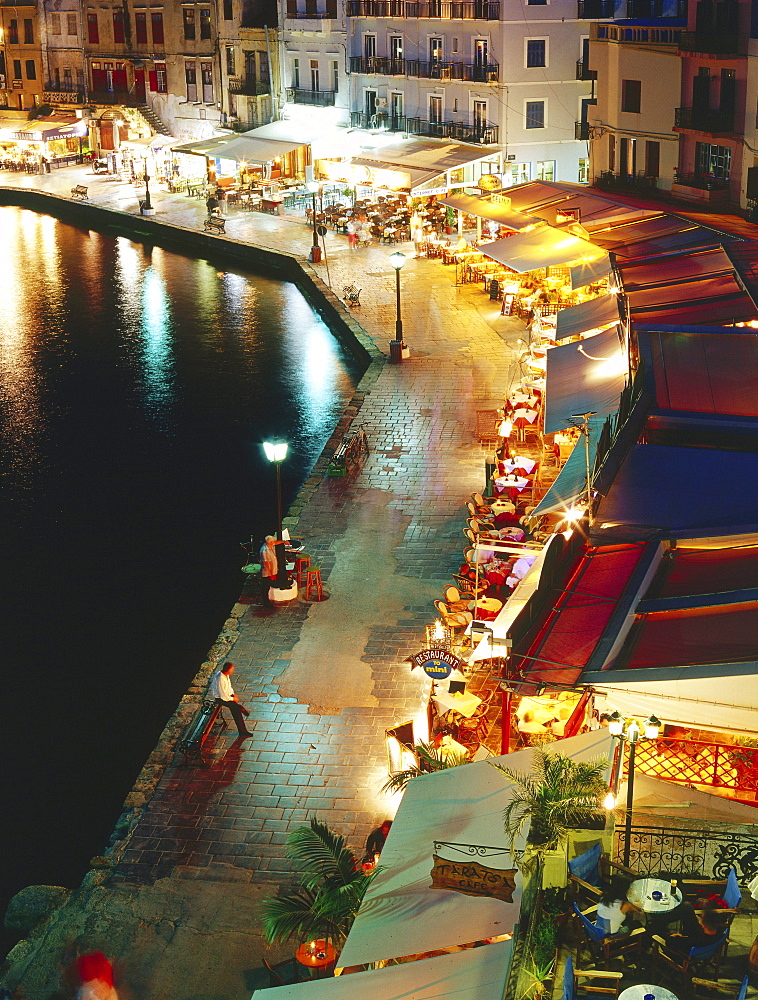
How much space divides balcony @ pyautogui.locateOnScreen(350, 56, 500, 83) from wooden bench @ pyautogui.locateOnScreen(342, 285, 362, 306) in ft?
36.4

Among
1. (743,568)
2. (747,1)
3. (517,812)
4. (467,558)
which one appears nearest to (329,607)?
(467,558)

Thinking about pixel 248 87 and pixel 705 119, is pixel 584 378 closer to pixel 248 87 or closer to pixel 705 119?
pixel 705 119

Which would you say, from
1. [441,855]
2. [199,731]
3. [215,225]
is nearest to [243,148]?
[215,225]

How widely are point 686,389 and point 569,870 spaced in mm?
11155

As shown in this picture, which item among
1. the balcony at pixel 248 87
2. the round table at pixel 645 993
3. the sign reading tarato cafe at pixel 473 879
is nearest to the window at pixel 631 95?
the balcony at pixel 248 87

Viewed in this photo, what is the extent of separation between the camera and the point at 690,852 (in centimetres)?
946

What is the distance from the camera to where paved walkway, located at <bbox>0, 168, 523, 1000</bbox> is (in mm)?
11875

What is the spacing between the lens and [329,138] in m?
50.3

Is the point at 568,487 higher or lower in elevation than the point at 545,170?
lower

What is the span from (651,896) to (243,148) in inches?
1845

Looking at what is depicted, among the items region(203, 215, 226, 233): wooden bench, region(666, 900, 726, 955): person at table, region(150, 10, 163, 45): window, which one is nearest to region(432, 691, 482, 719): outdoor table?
region(666, 900, 726, 955): person at table

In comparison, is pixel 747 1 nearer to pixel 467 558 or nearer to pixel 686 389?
pixel 686 389

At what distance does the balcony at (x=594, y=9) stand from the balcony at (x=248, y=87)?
16.9 m

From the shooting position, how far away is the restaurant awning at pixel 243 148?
5012cm
